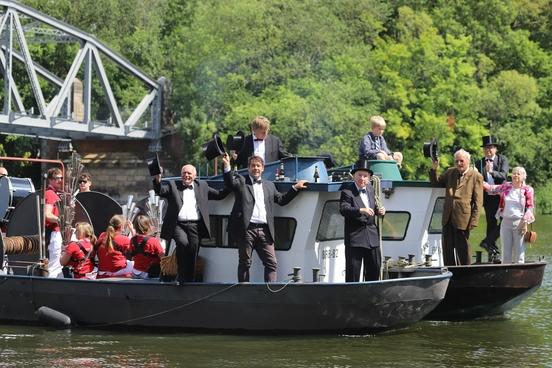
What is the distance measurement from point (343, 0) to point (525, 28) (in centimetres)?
1198

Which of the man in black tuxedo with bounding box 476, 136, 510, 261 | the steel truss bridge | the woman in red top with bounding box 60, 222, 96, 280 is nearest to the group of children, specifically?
the woman in red top with bounding box 60, 222, 96, 280

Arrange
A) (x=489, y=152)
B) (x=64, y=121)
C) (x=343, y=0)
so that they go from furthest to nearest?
(x=343, y=0) → (x=64, y=121) → (x=489, y=152)

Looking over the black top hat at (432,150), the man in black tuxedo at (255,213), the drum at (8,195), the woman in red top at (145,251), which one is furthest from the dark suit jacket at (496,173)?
the drum at (8,195)

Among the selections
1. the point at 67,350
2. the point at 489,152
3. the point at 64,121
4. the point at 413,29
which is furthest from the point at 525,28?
the point at 67,350

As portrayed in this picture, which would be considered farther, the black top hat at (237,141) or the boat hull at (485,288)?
the boat hull at (485,288)

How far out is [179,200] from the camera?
1909cm

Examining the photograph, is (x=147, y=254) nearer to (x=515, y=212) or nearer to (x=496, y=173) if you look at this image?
(x=515, y=212)

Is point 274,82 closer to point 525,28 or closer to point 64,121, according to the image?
point 64,121

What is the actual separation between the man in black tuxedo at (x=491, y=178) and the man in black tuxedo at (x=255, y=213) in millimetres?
4583

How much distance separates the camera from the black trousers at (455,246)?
826 inches

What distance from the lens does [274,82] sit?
71.8 meters

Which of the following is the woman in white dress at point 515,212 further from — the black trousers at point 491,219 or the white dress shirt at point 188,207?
the white dress shirt at point 188,207

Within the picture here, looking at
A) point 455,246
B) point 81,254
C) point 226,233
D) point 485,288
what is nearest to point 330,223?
point 226,233

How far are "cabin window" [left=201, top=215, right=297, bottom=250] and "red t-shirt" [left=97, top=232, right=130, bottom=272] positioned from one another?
3.83 feet
